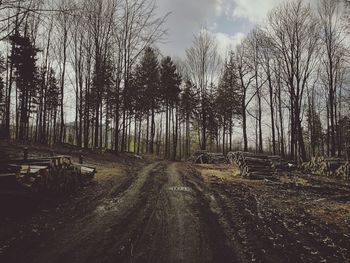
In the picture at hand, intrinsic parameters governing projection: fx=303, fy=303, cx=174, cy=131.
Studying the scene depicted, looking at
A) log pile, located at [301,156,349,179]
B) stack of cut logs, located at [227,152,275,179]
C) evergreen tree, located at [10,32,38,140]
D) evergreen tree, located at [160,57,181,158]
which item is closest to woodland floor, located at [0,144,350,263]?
stack of cut logs, located at [227,152,275,179]

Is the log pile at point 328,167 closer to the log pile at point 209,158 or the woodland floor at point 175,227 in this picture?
the woodland floor at point 175,227

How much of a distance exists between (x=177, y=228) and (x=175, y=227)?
87 mm

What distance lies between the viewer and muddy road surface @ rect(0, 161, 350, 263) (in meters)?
5.43

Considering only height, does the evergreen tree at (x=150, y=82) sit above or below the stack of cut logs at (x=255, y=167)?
above

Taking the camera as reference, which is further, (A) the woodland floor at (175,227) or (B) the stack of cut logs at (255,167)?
(B) the stack of cut logs at (255,167)

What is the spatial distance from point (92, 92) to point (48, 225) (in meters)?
34.8

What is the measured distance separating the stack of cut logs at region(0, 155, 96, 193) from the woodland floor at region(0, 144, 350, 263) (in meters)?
0.48

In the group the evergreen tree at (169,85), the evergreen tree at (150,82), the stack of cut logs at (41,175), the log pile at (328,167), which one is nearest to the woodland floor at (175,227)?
the stack of cut logs at (41,175)

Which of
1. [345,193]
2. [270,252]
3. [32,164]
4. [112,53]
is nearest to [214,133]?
[112,53]

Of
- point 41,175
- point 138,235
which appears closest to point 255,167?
point 41,175

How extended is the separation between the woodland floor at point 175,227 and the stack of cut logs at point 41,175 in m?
0.48

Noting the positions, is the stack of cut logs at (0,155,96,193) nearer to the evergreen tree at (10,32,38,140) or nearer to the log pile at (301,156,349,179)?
the log pile at (301,156,349,179)

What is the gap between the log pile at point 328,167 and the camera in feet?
58.4

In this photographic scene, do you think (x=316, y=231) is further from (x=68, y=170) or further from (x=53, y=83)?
(x=53, y=83)
